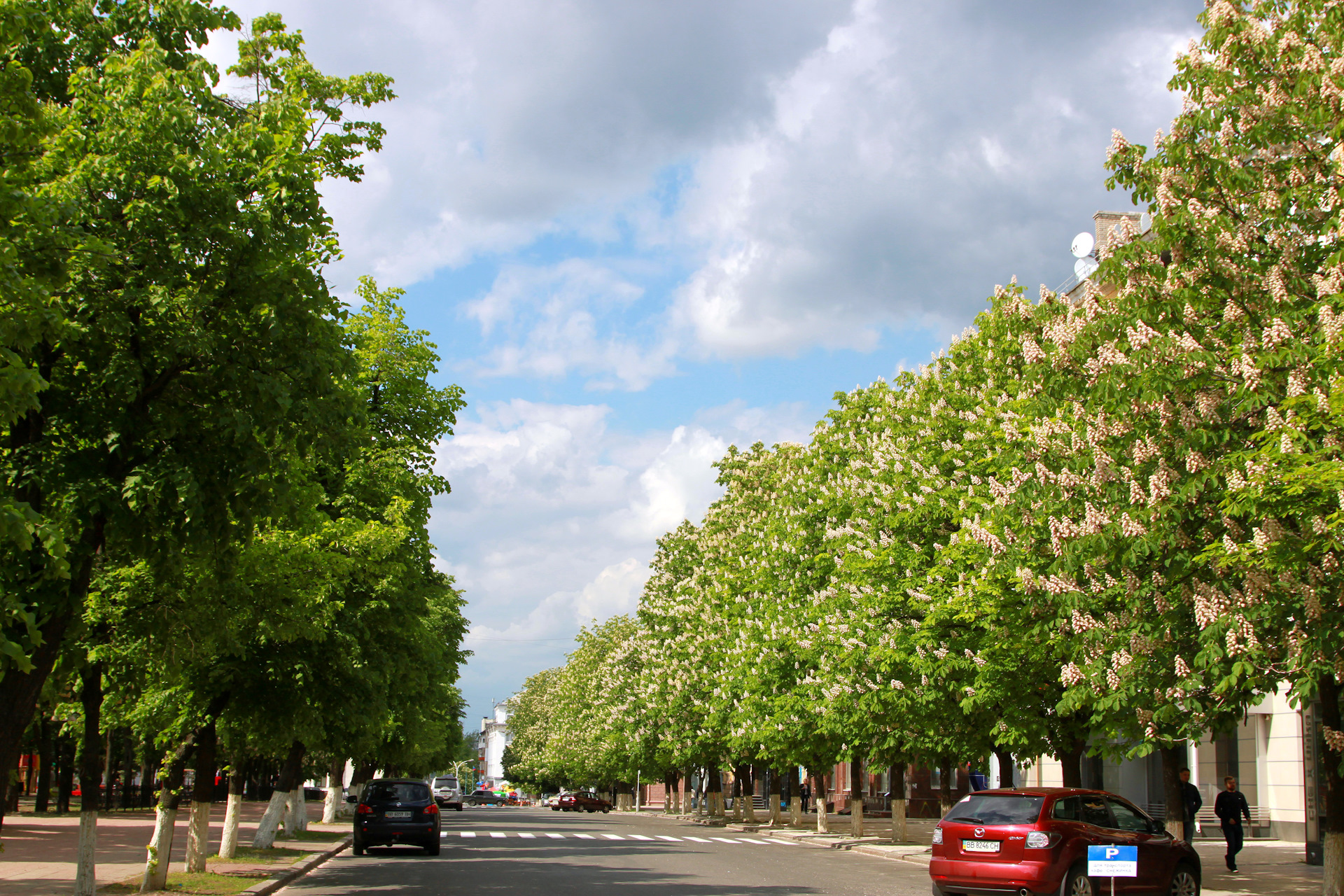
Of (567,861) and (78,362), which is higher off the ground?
(78,362)

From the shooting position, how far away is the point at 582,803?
83.6 meters

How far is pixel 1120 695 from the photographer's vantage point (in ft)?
47.5

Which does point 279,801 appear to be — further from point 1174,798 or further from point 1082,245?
point 1082,245

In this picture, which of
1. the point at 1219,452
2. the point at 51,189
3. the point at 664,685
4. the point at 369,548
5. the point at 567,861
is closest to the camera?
the point at 51,189

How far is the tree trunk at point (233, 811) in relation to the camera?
23266 millimetres

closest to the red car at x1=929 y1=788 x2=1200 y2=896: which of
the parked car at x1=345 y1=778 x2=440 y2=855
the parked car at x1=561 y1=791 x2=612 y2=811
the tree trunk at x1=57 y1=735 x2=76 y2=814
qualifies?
the parked car at x1=345 y1=778 x2=440 y2=855

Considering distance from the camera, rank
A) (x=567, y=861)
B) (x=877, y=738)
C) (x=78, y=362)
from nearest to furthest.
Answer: (x=78, y=362)
(x=567, y=861)
(x=877, y=738)

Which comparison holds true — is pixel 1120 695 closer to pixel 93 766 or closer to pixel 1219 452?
pixel 1219 452

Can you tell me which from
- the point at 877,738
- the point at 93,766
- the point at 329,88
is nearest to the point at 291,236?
the point at 329,88

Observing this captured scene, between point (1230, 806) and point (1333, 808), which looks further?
point (1230, 806)

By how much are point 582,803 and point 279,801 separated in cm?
5885

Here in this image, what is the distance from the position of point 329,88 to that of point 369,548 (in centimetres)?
783

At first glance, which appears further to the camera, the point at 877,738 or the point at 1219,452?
the point at 877,738

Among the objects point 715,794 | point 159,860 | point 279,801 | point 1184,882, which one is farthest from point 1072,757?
point 715,794
